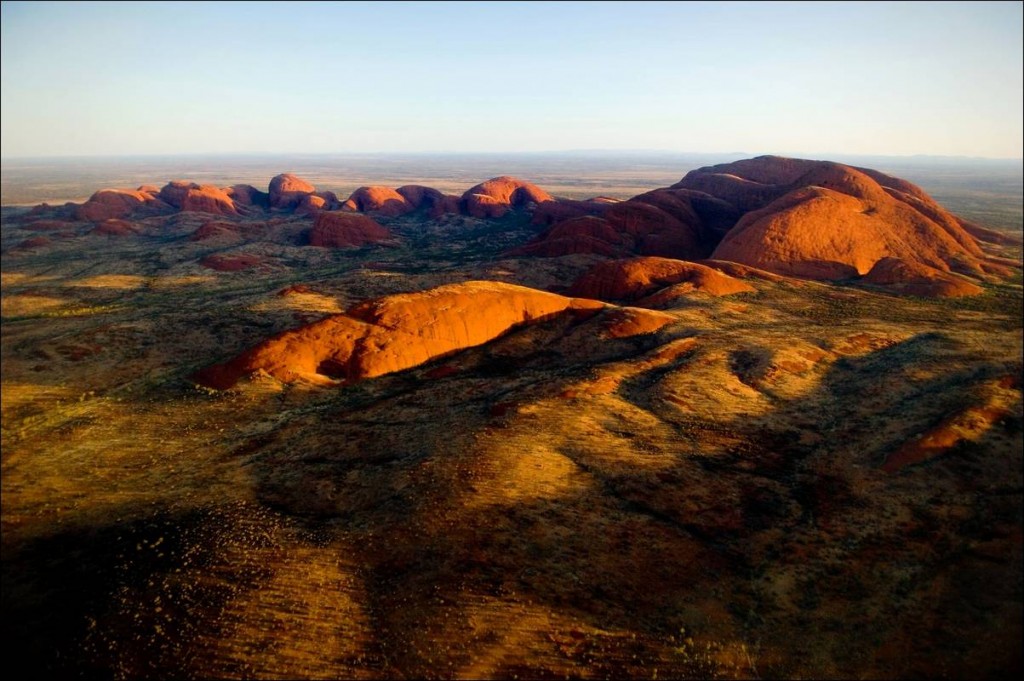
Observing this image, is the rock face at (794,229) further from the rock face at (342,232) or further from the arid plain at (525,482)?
the rock face at (342,232)

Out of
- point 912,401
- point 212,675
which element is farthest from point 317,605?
point 912,401

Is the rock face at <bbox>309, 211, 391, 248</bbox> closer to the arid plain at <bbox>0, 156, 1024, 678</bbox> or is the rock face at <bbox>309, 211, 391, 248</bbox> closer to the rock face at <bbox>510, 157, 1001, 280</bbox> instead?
the rock face at <bbox>510, 157, 1001, 280</bbox>

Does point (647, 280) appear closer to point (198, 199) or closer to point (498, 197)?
point (498, 197)

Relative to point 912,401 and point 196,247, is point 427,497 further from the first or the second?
point 196,247

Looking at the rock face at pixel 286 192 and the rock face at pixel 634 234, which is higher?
the rock face at pixel 286 192

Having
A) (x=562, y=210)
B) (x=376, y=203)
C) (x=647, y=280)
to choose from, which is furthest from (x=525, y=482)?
(x=376, y=203)

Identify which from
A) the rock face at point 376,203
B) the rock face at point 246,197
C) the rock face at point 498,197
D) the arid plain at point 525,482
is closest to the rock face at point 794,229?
the arid plain at point 525,482
